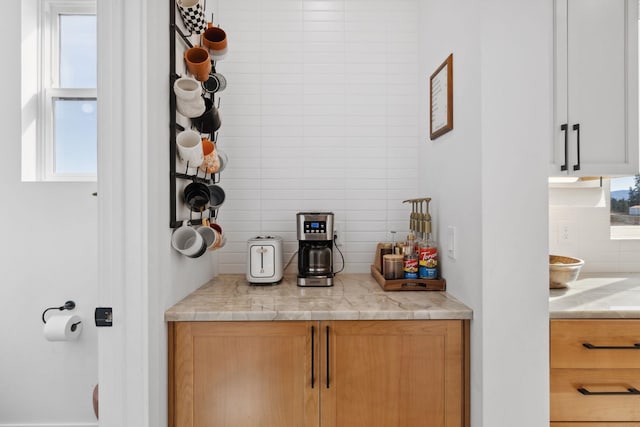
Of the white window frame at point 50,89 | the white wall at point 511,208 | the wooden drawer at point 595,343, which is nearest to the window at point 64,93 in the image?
the white window frame at point 50,89

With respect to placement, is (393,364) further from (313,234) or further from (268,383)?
(313,234)

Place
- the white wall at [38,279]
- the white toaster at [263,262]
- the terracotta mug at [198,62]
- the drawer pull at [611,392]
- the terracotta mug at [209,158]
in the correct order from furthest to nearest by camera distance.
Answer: the white wall at [38,279], the white toaster at [263,262], the terracotta mug at [209,158], the terracotta mug at [198,62], the drawer pull at [611,392]

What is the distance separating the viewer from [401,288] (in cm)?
162

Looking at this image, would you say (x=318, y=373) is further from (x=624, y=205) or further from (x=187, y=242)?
(x=624, y=205)

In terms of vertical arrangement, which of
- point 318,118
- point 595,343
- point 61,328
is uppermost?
point 318,118

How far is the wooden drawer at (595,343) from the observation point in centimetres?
130

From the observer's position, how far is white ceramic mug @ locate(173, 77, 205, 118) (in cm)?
134

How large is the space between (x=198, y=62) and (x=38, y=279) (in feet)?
5.00

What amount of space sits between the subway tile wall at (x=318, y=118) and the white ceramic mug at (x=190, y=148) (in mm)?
596

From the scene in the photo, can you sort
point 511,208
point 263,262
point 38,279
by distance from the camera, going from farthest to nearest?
point 38,279, point 263,262, point 511,208

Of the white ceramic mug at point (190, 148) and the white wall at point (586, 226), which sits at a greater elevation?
the white ceramic mug at point (190, 148)

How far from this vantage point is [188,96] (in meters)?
1.34

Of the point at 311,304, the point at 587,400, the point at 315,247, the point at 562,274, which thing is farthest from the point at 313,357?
the point at 562,274

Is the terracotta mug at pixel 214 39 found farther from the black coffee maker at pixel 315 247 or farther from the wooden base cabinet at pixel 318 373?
the wooden base cabinet at pixel 318 373
